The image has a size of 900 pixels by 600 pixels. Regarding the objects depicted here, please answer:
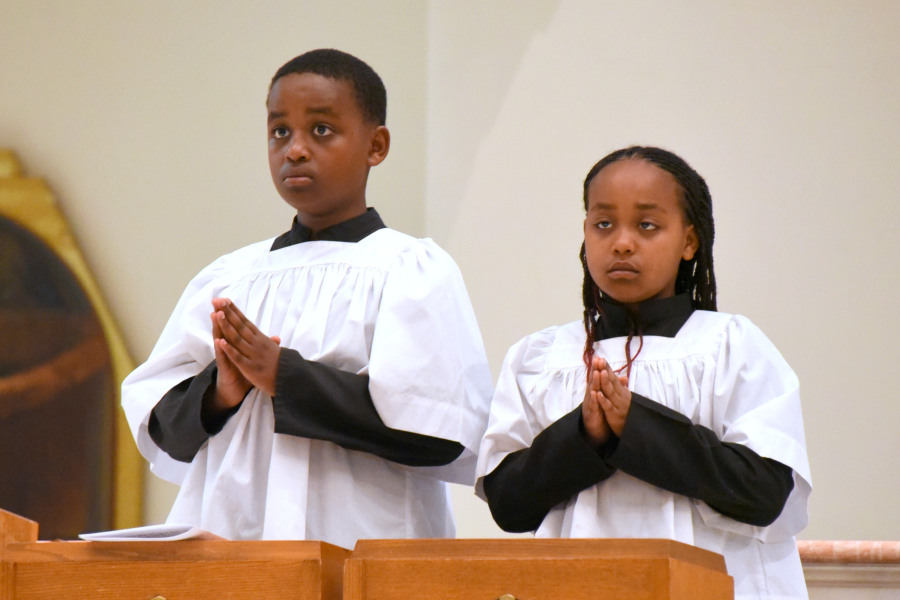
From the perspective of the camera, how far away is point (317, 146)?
2594mm

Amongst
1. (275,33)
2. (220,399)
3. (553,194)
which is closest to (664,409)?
(220,399)

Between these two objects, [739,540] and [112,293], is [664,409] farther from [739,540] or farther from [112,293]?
[112,293]

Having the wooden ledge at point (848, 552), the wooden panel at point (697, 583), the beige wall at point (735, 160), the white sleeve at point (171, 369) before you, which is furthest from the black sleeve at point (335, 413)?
the beige wall at point (735, 160)

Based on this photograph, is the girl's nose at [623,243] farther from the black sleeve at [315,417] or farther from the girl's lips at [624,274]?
the black sleeve at [315,417]

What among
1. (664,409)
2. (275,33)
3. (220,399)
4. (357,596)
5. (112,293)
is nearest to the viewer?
(357,596)

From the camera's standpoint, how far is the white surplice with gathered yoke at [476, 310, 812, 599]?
2143 mm

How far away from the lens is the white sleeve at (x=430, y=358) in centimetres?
235

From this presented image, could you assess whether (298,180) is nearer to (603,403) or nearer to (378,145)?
(378,145)

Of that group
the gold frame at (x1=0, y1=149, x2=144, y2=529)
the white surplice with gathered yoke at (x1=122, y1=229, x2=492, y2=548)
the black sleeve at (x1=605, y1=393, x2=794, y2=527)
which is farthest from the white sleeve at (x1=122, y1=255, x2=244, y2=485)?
the gold frame at (x1=0, y1=149, x2=144, y2=529)

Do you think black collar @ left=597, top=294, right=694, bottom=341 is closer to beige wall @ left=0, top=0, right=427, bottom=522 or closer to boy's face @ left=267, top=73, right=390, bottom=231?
boy's face @ left=267, top=73, right=390, bottom=231

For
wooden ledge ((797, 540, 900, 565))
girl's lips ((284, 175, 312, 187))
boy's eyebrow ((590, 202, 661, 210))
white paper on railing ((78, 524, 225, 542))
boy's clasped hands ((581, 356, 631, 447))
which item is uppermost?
girl's lips ((284, 175, 312, 187))

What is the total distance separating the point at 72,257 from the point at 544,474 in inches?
99.9

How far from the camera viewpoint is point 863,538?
350 centimetres

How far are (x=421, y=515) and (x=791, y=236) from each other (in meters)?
1.95
